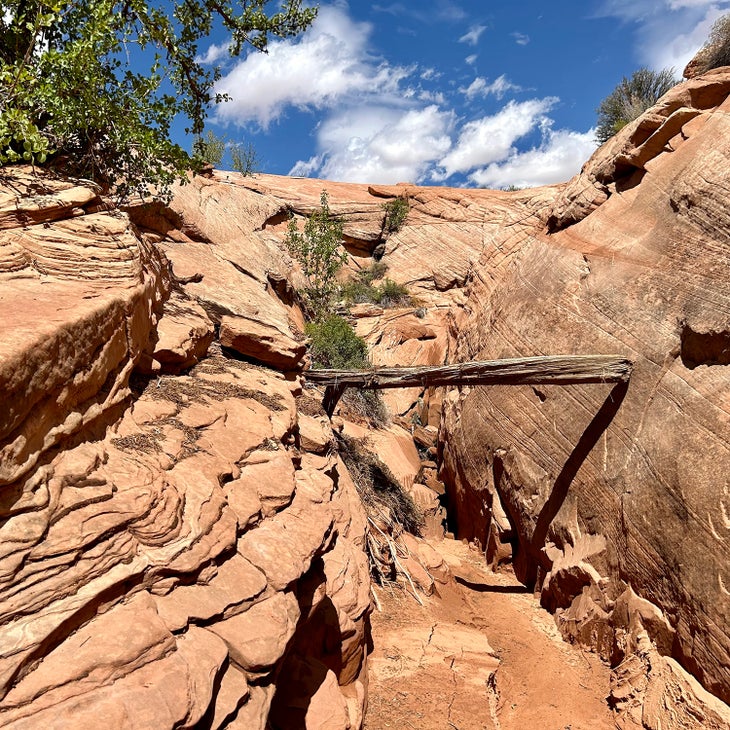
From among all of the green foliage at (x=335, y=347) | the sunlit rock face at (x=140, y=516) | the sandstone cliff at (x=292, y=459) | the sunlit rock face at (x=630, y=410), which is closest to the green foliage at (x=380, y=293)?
the green foliage at (x=335, y=347)

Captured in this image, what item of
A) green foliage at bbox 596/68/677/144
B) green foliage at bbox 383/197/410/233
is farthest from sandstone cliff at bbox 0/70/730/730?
green foliage at bbox 383/197/410/233

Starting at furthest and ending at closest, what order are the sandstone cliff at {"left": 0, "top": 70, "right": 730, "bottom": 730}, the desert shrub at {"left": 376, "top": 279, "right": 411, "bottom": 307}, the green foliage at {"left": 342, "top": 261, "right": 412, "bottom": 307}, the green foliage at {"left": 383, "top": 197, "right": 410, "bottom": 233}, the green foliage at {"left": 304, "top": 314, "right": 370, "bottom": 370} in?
the green foliage at {"left": 383, "top": 197, "right": 410, "bottom": 233}, the desert shrub at {"left": 376, "top": 279, "right": 411, "bottom": 307}, the green foliage at {"left": 342, "top": 261, "right": 412, "bottom": 307}, the green foliage at {"left": 304, "top": 314, "right": 370, "bottom": 370}, the sandstone cliff at {"left": 0, "top": 70, "right": 730, "bottom": 730}

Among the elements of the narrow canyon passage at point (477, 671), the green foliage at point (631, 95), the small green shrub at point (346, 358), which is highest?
the green foliage at point (631, 95)

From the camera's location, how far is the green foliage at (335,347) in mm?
14570

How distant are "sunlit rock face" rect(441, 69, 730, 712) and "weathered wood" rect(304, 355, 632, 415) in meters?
0.35

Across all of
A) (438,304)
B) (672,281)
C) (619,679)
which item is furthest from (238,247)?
(438,304)

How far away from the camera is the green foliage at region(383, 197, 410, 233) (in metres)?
31.8

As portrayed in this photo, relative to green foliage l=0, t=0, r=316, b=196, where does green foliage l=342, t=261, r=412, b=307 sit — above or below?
below

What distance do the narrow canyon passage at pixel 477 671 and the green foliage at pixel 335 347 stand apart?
7.40m

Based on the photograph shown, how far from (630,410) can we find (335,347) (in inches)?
353

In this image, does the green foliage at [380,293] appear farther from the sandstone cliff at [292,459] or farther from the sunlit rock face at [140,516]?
the sunlit rock face at [140,516]

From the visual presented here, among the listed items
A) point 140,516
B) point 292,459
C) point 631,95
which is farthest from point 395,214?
point 140,516

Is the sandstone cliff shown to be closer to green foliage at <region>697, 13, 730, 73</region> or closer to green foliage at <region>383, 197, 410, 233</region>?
green foliage at <region>697, 13, 730, 73</region>

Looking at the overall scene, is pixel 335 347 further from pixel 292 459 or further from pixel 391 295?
pixel 391 295
